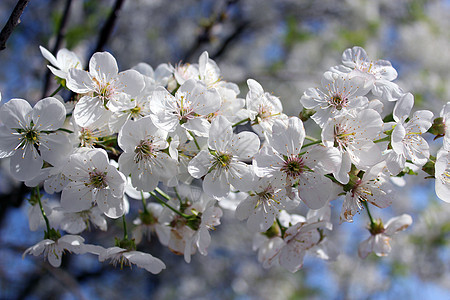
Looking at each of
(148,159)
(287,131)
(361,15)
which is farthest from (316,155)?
(361,15)

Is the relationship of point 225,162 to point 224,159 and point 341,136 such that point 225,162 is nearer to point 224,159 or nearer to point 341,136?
point 224,159

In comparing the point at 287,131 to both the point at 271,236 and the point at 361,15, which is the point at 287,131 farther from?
the point at 361,15

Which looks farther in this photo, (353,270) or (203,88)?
(353,270)

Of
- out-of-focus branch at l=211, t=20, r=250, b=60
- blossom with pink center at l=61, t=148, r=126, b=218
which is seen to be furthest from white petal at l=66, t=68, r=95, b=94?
out-of-focus branch at l=211, t=20, r=250, b=60

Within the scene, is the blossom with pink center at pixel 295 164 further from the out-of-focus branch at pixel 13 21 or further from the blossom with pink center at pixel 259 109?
the out-of-focus branch at pixel 13 21

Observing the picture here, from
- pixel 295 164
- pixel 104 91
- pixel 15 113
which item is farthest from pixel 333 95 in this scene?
pixel 15 113

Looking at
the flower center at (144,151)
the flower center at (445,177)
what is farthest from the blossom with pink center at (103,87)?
the flower center at (445,177)
